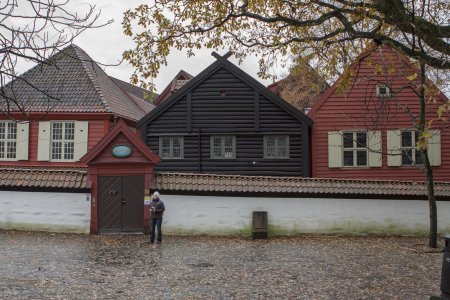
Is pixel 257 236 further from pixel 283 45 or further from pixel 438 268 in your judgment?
pixel 283 45

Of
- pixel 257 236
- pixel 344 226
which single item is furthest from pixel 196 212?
pixel 344 226

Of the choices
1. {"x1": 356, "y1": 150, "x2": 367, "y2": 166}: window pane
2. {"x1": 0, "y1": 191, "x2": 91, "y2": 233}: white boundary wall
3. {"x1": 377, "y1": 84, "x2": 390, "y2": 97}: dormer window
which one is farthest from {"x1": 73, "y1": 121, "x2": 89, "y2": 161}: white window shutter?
{"x1": 377, "y1": 84, "x2": 390, "y2": 97}: dormer window

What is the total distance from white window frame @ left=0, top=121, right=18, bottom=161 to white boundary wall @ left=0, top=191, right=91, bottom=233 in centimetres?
704

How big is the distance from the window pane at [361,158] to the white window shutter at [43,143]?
14724 mm

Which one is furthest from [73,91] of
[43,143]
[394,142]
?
[394,142]

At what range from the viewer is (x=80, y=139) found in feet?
73.7

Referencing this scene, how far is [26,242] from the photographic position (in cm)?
1400

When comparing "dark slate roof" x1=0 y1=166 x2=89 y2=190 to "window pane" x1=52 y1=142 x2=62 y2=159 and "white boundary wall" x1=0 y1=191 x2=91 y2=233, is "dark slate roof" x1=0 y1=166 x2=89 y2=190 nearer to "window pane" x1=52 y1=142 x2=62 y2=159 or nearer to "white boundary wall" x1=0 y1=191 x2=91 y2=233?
"white boundary wall" x1=0 y1=191 x2=91 y2=233

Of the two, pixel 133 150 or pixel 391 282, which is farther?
pixel 133 150

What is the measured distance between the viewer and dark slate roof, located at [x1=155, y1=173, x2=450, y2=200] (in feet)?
53.0

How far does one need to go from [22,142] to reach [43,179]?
714 centimetres

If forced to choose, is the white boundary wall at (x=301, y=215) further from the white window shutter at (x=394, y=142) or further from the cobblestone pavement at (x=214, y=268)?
the white window shutter at (x=394, y=142)

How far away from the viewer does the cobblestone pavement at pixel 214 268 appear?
8633 millimetres

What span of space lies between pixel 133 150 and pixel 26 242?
4.67 meters
